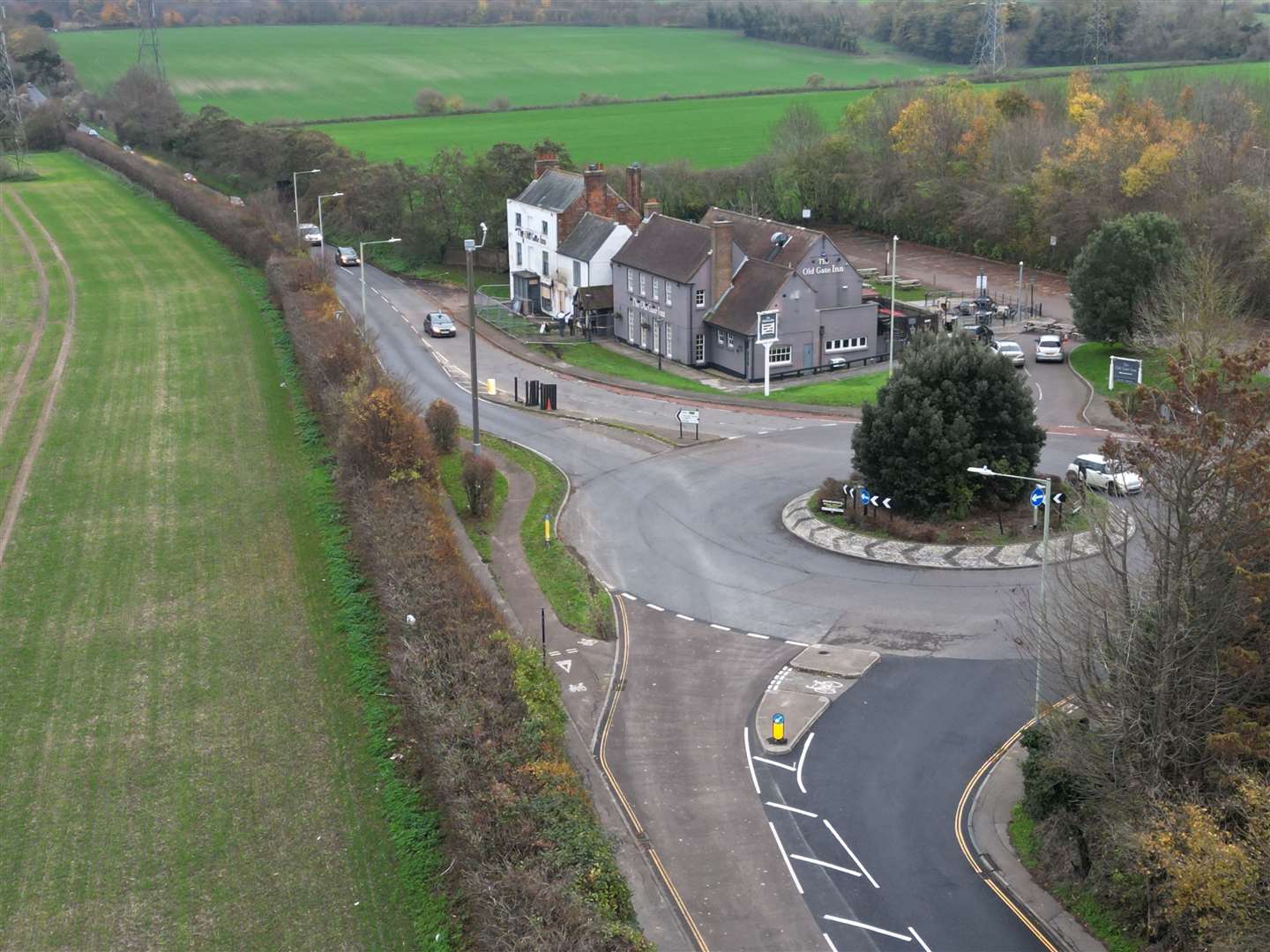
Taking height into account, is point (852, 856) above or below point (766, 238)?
below

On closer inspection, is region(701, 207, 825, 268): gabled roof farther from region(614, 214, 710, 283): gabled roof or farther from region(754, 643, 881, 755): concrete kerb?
region(754, 643, 881, 755): concrete kerb

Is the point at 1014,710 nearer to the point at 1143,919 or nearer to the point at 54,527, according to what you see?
the point at 1143,919

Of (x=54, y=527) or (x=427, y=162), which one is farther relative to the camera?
(x=427, y=162)

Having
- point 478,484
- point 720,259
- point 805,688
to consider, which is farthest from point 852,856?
point 720,259

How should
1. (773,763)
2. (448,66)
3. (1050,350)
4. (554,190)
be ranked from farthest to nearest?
1. (448,66)
2. (554,190)
3. (1050,350)
4. (773,763)

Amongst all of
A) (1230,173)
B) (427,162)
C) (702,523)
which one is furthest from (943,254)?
(702,523)

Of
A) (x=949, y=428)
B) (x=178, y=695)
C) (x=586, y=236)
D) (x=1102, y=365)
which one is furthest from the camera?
(x=586, y=236)

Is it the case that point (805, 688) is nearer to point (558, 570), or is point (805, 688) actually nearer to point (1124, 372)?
point (558, 570)
